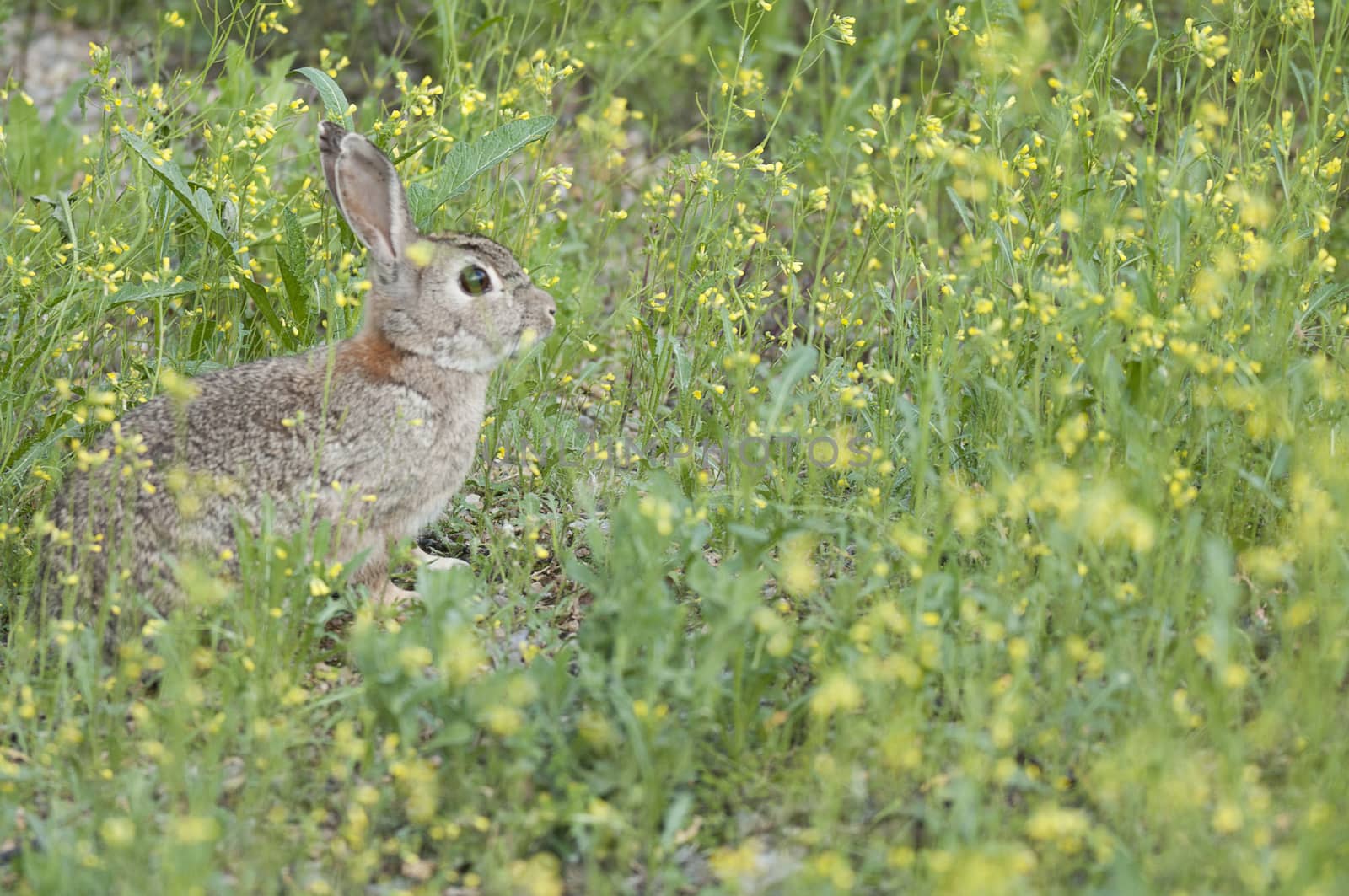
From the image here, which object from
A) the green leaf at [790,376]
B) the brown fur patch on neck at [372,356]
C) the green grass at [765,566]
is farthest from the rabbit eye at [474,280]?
the green leaf at [790,376]

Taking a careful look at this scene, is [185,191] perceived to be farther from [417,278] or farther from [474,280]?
[474,280]

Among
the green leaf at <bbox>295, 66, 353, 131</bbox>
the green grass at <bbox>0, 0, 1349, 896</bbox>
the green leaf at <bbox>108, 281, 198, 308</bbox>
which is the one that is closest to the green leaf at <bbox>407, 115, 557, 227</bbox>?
the green grass at <bbox>0, 0, 1349, 896</bbox>

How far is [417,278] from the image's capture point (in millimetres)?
5645

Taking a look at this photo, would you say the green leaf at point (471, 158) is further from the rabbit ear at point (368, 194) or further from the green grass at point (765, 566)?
the rabbit ear at point (368, 194)

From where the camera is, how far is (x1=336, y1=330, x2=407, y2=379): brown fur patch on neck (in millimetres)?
5500

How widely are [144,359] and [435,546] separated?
140cm

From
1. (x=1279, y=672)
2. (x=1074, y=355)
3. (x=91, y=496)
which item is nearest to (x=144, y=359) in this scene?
(x=91, y=496)

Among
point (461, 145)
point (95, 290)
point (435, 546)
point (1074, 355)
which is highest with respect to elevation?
point (1074, 355)

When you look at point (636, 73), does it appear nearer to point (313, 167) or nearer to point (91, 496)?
point (313, 167)

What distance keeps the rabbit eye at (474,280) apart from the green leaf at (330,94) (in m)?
0.86

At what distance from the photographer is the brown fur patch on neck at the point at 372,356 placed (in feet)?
18.0

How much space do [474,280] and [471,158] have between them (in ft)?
2.37

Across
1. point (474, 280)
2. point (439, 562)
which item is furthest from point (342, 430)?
point (474, 280)

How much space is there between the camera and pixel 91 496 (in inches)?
194
